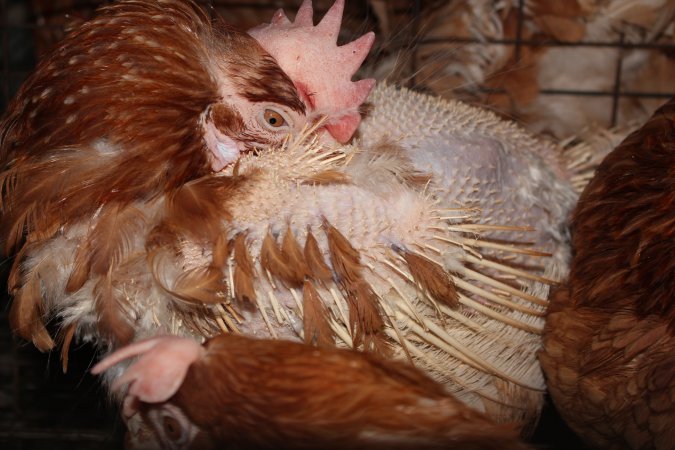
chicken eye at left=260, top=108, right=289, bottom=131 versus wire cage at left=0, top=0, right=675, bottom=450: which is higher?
chicken eye at left=260, top=108, right=289, bottom=131

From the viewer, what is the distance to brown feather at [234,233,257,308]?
1.06 m

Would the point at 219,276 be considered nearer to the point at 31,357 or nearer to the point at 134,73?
the point at 134,73

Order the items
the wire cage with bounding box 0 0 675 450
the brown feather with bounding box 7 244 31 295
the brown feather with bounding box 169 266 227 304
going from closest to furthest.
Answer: the brown feather with bounding box 169 266 227 304 → the brown feather with bounding box 7 244 31 295 → the wire cage with bounding box 0 0 675 450

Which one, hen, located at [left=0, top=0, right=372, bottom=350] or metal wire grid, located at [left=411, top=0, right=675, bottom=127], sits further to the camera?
metal wire grid, located at [left=411, top=0, right=675, bottom=127]

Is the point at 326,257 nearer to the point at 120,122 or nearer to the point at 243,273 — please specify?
the point at 243,273

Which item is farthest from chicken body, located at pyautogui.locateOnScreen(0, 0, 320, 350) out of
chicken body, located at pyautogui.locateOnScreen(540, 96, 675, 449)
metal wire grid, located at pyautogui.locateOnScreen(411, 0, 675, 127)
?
metal wire grid, located at pyautogui.locateOnScreen(411, 0, 675, 127)

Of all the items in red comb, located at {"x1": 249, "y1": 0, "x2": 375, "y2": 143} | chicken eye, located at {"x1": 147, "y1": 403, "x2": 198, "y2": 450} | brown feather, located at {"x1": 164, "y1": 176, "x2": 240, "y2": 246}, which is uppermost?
red comb, located at {"x1": 249, "y1": 0, "x2": 375, "y2": 143}

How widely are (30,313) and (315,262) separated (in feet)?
1.51

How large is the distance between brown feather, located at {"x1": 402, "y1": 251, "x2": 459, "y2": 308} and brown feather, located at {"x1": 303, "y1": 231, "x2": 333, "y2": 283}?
13 cm

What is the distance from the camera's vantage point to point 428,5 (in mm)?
2043

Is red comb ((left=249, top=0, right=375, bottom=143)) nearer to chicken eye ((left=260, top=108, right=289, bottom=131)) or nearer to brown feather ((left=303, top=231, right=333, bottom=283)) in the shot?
chicken eye ((left=260, top=108, right=289, bottom=131))

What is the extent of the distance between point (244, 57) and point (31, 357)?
1.07 metres

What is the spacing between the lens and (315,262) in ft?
3.49

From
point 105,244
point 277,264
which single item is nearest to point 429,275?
point 277,264
